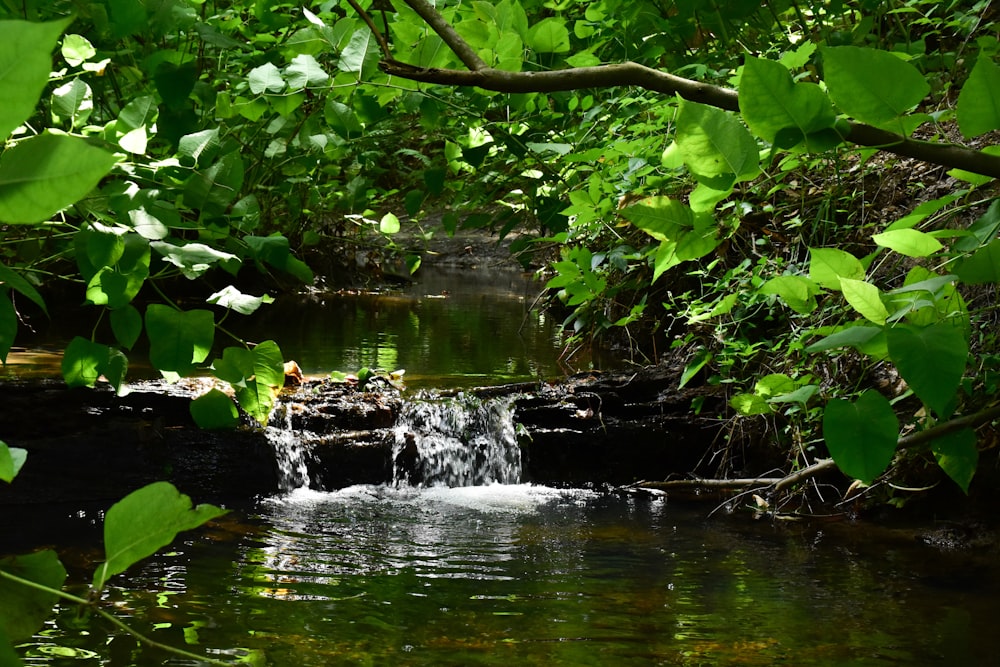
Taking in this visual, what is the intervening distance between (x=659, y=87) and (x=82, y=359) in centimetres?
95

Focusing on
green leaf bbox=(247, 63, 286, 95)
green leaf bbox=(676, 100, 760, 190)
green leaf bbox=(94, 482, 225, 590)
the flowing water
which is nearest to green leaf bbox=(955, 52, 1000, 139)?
green leaf bbox=(676, 100, 760, 190)

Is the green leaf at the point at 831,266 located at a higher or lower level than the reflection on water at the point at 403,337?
lower

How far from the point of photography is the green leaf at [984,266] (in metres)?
0.79

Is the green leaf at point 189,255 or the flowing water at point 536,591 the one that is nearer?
the green leaf at point 189,255

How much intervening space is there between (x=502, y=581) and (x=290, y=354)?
5.55 meters

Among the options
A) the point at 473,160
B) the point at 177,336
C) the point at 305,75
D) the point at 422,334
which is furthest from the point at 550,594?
the point at 422,334

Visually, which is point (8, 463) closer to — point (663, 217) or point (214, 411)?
point (663, 217)

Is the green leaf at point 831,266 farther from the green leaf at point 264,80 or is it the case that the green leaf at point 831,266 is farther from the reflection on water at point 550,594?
the reflection on water at point 550,594

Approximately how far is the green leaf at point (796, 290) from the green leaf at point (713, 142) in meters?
0.33

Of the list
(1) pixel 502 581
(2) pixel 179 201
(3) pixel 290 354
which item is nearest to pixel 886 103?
(2) pixel 179 201

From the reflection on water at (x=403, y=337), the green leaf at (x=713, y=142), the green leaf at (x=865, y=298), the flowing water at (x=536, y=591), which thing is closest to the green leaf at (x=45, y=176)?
the green leaf at (x=713, y=142)

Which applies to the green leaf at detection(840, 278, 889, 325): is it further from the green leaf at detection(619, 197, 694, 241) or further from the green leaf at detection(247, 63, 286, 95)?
the green leaf at detection(247, 63, 286, 95)

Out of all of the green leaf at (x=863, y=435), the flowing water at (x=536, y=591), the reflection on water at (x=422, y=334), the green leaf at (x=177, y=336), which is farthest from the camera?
the reflection on water at (x=422, y=334)

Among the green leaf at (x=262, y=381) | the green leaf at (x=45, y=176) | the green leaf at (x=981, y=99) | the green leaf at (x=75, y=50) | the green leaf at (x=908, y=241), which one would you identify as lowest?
the green leaf at (x=262, y=381)
